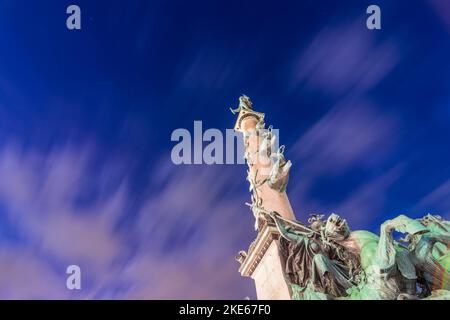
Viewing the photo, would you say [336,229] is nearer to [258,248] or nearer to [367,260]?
[367,260]

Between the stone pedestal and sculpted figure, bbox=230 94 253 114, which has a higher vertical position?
sculpted figure, bbox=230 94 253 114

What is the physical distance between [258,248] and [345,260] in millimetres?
3595

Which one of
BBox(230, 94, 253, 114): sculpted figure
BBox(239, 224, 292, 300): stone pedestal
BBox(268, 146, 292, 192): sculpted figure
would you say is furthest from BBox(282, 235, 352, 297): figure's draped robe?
BBox(230, 94, 253, 114): sculpted figure

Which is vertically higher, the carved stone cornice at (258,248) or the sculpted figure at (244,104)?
the sculpted figure at (244,104)

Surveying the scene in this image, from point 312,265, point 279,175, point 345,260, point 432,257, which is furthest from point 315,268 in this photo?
point 279,175

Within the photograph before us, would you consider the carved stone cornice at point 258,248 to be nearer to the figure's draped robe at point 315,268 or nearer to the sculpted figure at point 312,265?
the sculpted figure at point 312,265

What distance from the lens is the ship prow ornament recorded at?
14.4m

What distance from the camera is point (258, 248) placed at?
1756cm

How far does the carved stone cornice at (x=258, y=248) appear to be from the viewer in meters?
16.8

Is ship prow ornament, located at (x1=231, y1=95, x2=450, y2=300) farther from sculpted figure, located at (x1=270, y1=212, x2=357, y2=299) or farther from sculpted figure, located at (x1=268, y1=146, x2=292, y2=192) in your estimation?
sculpted figure, located at (x1=268, y1=146, x2=292, y2=192)

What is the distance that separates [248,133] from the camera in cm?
2388

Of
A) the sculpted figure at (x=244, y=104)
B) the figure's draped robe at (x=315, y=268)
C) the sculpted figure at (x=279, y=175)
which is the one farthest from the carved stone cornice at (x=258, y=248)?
the sculpted figure at (x=244, y=104)
